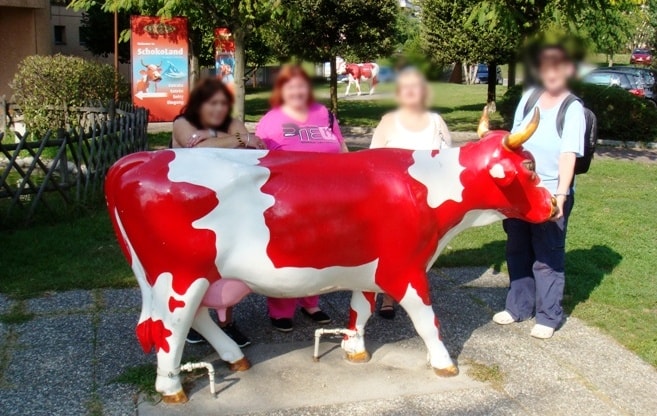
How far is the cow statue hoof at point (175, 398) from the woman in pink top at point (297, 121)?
1.48 m

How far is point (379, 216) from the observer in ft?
11.6

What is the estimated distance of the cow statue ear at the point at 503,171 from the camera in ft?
11.6

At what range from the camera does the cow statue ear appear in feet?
11.6

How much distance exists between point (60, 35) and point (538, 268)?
2960 cm

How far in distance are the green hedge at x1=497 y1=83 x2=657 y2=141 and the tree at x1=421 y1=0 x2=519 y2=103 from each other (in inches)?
194

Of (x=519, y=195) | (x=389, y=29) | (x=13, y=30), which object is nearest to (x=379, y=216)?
(x=519, y=195)

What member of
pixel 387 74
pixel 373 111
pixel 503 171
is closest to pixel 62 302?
pixel 387 74

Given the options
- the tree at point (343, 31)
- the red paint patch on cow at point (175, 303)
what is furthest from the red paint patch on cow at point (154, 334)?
the tree at point (343, 31)

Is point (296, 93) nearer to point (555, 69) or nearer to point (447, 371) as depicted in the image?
point (555, 69)

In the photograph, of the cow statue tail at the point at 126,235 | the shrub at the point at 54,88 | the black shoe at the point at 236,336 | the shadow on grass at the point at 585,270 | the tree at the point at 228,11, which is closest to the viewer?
the cow statue tail at the point at 126,235

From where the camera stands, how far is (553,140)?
4.23 meters

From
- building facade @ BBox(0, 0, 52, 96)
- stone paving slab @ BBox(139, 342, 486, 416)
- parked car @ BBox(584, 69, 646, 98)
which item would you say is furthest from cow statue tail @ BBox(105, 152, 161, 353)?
parked car @ BBox(584, 69, 646, 98)

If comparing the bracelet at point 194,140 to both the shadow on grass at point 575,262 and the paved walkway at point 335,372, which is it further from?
the shadow on grass at point 575,262

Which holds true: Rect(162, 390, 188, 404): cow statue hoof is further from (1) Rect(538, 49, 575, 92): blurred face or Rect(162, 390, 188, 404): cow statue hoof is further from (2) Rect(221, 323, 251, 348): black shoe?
(1) Rect(538, 49, 575, 92): blurred face
